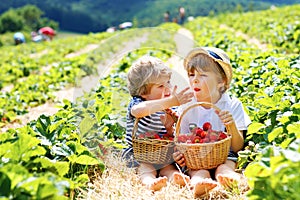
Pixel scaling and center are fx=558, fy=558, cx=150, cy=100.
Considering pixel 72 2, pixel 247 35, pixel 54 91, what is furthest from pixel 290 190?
pixel 72 2

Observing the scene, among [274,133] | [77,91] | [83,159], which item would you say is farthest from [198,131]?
[77,91]

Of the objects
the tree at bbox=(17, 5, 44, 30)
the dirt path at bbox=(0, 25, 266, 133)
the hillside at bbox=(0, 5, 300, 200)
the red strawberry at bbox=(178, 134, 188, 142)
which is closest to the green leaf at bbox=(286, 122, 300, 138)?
the hillside at bbox=(0, 5, 300, 200)

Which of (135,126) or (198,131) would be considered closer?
(198,131)

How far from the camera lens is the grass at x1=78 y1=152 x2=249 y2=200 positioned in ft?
13.0

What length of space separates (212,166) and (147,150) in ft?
1.89

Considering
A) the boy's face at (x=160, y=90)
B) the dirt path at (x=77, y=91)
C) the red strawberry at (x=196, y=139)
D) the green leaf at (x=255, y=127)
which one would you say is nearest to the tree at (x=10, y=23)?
the dirt path at (x=77, y=91)

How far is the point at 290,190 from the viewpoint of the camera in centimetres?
267

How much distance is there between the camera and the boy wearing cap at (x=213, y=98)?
177 inches

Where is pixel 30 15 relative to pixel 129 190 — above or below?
below

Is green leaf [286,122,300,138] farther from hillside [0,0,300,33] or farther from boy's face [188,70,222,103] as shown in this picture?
hillside [0,0,300,33]

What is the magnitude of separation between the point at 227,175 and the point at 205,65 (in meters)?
0.97

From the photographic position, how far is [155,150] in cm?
460

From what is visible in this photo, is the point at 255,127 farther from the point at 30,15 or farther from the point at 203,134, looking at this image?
the point at 30,15

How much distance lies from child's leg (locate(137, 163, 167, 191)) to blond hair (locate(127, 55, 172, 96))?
24.7 inches
